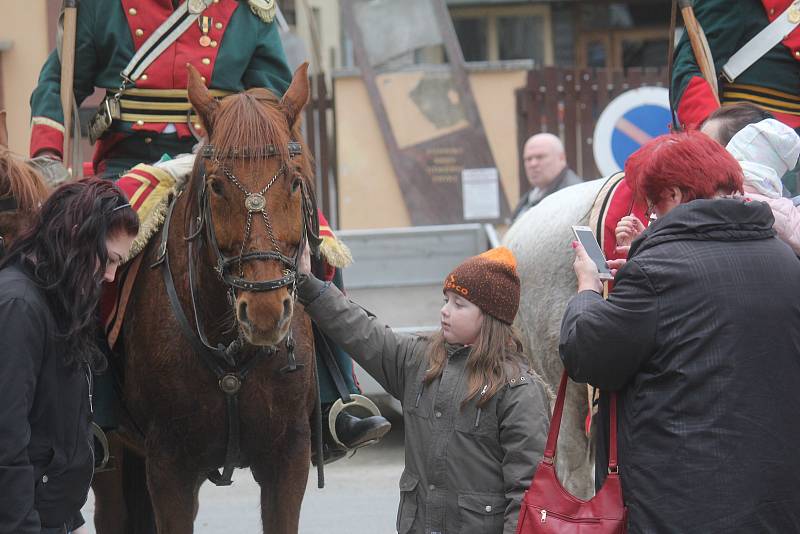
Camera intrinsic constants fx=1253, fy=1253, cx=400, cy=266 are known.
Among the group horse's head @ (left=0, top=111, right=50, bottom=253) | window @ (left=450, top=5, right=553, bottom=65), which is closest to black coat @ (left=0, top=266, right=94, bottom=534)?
horse's head @ (left=0, top=111, right=50, bottom=253)

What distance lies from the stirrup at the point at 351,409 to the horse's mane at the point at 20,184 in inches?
56.8

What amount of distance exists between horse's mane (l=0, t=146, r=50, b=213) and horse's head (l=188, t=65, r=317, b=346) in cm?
51

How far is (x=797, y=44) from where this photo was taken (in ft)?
17.1

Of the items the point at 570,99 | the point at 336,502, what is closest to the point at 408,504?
the point at 336,502

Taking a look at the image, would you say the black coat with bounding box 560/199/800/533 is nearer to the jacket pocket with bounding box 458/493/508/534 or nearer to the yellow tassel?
the jacket pocket with bounding box 458/493/508/534

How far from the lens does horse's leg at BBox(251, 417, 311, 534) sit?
425 centimetres

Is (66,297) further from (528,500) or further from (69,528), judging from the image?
(528,500)

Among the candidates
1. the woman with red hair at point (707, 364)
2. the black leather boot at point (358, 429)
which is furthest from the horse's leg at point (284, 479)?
the woman with red hair at point (707, 364)

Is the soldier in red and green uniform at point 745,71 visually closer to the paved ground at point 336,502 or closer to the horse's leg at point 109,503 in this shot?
the horse's leg at point 109,503

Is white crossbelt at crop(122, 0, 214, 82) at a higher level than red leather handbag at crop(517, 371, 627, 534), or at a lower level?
higher

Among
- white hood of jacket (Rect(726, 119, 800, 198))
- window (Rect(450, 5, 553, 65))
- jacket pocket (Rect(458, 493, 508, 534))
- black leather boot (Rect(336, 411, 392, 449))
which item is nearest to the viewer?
jacket pocket (Rect(458, 493, 508, 534))

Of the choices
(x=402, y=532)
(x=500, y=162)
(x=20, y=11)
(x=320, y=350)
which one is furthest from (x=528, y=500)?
(x=20, y=11)

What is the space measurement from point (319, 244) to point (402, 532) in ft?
3.44

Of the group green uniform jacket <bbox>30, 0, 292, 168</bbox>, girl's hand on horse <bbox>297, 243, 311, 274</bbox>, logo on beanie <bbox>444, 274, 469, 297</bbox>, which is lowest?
logo on beanie <bbox>444, 274, 469, 297</bbox>
